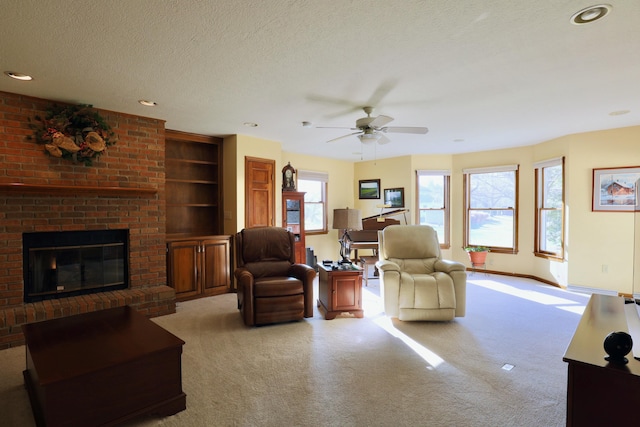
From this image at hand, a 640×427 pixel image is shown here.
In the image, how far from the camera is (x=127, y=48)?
236cm

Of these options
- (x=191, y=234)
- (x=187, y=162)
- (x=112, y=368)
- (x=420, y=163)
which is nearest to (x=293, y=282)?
(x=112, y=368)

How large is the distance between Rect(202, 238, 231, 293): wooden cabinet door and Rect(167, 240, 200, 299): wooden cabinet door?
0.13 meters

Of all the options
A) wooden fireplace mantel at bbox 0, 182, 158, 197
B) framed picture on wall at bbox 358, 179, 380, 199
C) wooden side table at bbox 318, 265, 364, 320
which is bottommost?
wooden side table at bbox 318, 265, 364, 320

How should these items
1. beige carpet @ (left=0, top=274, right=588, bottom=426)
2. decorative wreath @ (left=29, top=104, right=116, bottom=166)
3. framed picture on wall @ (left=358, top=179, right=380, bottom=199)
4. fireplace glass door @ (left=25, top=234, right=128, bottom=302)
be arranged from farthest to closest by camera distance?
framed picture on wall @ (left=358, top=179, right=380, bottom=199)
fireplace glass door @ (left=25, top=234, right=128, bottom=302)
decorative wreath @ (left=29, top=104, right=116, bottom=166)
beige carpet @ (left=0, top=274, right=588, bottom=426)

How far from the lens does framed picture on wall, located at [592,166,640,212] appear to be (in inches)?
182

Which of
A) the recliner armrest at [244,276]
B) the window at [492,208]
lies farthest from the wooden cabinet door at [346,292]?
the window at [492,208]

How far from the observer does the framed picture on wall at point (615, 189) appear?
462cm

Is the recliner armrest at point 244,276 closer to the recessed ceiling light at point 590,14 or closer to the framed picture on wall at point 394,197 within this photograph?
the recessed ceiling light at point 590,14

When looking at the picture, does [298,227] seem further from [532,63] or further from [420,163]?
[532,63]

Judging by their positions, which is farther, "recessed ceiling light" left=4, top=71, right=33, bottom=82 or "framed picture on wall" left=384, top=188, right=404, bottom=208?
"framed picture on wall" left=384, top=188, right=404, bottom=208

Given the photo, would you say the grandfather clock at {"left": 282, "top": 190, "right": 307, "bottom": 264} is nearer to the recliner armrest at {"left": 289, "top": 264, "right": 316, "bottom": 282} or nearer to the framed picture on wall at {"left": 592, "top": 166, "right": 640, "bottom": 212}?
the recliner armrest at {"left": 289, "top": 264, "right": 316, "bottom": 282}

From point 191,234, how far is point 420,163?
460cm

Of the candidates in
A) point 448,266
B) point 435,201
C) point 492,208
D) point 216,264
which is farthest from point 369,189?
point 216,264

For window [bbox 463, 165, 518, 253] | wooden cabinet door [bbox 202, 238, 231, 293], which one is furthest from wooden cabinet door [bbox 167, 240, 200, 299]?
window [bbox 463, 165, 518, 253]
